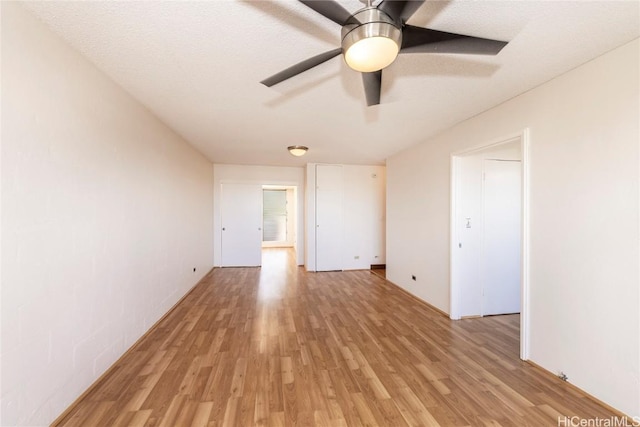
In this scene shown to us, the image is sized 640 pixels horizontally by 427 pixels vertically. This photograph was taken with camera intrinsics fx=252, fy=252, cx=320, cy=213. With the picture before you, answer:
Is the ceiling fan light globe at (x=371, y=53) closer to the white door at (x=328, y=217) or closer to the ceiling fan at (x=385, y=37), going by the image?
the ceiling fan at (x=385, y=37)

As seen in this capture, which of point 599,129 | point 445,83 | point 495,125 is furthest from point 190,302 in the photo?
point 599,129

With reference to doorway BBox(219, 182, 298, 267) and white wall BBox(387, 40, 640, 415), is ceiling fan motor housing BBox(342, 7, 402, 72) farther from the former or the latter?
doorway BBox(219, 182, 298, 267)

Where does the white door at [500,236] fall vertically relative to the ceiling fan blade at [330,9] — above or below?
below

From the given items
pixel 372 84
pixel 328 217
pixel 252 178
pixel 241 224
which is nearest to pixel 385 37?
pixel 372 84

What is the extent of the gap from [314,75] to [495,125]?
1.88m

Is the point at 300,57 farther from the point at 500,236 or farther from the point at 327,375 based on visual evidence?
the point at 500,236

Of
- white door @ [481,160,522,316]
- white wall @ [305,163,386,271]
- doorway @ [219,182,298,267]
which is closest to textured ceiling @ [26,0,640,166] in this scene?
white door @ [481,160,522,316]

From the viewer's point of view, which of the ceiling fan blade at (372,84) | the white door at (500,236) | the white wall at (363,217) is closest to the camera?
the ceiling fan blade at (372,84)

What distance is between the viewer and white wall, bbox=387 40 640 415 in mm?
1562

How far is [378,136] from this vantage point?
3.50m

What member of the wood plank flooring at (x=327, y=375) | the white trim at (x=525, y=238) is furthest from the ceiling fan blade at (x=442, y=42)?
the wood plank flooring at (x=327, y=375)

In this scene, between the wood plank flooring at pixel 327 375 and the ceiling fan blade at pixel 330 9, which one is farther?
the wood plank flooring at pixel 327 375

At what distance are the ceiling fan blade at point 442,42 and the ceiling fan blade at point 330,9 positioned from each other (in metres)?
0.29

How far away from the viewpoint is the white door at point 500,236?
10.3ft
